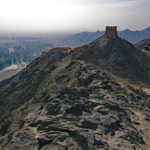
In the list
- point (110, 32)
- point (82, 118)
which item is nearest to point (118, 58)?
point (110, 32)

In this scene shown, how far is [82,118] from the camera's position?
45531 millimetres

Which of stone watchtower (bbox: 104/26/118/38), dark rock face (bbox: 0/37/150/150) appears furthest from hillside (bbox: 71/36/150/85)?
dark rock face (bbox: 0/37/150/150)

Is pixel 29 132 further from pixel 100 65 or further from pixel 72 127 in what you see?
pixel 100 65

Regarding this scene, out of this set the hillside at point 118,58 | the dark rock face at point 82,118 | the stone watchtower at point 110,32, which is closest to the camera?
the dark rock face at point 82,118

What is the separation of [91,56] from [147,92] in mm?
43449

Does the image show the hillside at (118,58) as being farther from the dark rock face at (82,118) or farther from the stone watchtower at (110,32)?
the dark rock face at (82,118)

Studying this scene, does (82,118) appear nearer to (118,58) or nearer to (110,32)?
(118,58)

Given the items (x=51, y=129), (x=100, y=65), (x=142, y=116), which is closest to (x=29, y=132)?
(x=51, y=129)

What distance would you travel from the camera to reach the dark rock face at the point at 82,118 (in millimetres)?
37503

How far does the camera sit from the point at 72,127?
4066cm

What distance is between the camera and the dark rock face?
37503mm

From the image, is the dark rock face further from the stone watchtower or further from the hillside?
the stone watchtower

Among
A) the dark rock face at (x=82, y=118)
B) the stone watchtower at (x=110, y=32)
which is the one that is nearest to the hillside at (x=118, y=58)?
the stone watchtower at (x=110, y=32)

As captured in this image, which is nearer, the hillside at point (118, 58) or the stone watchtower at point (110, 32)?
the hillside at point (118, 58)
